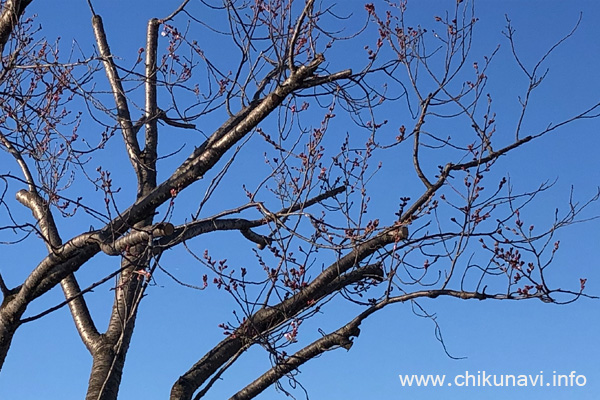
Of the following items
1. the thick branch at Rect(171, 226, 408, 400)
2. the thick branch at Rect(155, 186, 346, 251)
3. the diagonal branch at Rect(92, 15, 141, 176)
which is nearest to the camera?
the thick branch at Rect(155, 186, 346, 251)

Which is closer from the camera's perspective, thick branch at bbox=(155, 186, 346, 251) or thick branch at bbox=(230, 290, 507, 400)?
thick branch at bbox=(155, 186, 346, 251)

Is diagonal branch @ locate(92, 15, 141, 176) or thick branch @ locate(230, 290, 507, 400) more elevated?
diagonal branch @ locate(92, 15, 141, 176)

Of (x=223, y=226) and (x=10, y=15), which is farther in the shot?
(x=223, y=226)

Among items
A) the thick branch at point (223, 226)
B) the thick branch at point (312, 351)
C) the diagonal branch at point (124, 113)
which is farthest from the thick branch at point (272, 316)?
the diagonal branch at point (124, 113)

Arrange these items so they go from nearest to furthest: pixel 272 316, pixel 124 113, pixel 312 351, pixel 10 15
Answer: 1. pixel 10 15
2. pixel 272 316
3. pixel 312 351
4. pixel 124 113

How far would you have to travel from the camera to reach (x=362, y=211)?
4352 mm

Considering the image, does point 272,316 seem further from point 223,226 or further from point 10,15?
point 10,15

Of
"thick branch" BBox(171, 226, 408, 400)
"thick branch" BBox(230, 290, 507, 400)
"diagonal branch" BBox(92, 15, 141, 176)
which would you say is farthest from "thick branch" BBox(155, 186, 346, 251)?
"diagonal branch" BBox(92, 15, 141, 176)

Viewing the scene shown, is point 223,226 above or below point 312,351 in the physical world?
above

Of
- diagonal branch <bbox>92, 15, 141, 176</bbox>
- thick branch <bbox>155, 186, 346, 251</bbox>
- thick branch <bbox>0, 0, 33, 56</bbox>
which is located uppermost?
diagonal branch <bbox>92, 15, 141, 176</bbox>

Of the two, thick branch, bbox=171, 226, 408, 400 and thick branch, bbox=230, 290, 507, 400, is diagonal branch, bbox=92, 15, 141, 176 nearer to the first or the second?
thick branch, bbox=171, 226, 408, 400

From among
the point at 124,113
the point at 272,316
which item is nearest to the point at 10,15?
the point at 124,113

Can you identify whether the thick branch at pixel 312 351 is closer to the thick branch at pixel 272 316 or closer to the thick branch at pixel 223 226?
the thick branch at pixel 272 316

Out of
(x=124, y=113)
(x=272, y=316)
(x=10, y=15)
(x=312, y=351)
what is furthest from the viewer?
(x=124, y=113)
